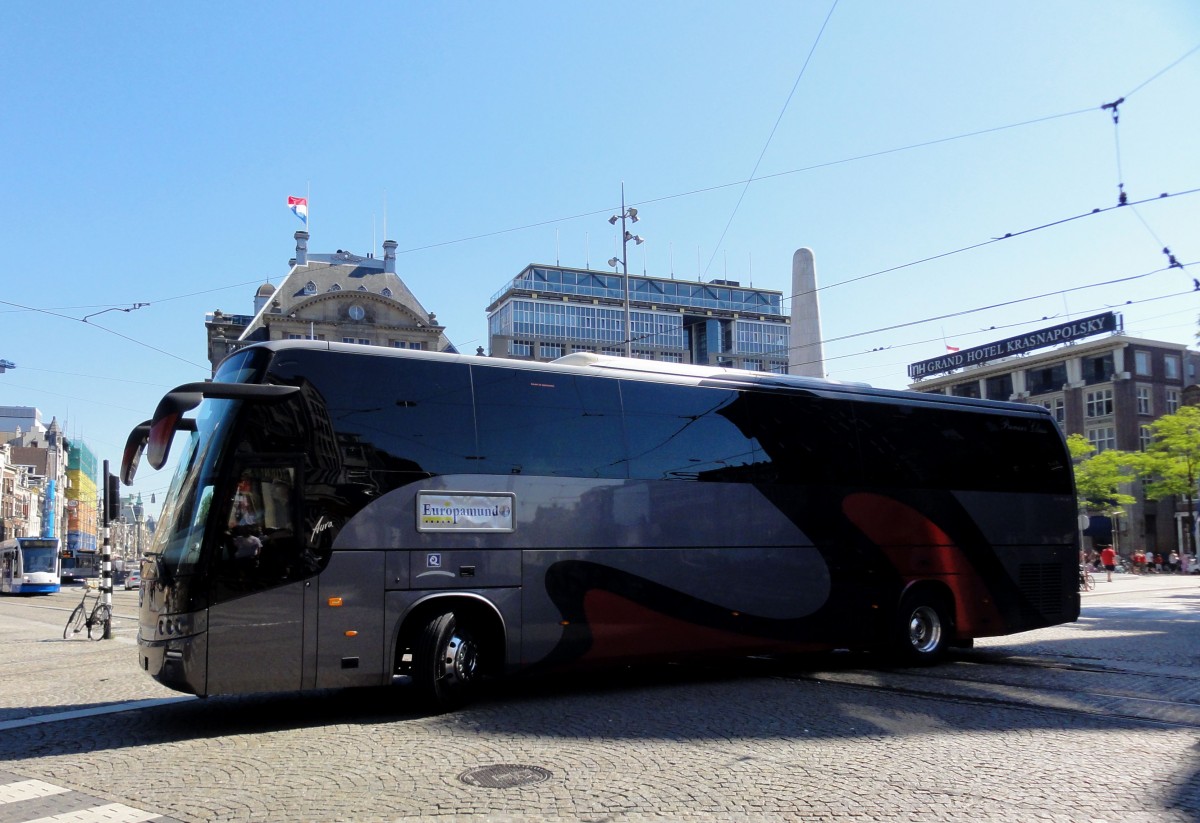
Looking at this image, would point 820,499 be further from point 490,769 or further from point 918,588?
point 490,769

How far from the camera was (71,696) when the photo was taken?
1115cm

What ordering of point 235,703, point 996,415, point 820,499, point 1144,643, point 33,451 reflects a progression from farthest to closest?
point 33,451 → point 1144,643 → point 996,415 → point 820,499 → point 235,703

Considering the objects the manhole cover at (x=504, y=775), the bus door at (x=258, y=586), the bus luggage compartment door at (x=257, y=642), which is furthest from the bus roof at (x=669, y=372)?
the manhole cover at (x=504, y=775)

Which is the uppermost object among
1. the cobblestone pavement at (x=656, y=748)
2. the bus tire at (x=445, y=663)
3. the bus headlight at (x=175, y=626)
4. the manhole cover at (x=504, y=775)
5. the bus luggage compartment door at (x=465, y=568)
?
the bus luggage compartment door at (x=465, y=568)

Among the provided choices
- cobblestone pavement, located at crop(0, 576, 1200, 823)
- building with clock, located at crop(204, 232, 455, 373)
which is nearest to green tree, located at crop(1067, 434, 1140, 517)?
building with clock, located at crop(204, 232, 455, 373)

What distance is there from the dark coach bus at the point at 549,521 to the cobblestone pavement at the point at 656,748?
660 millimetres

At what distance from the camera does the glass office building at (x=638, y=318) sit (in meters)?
93.1

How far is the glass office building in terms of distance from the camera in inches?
3664

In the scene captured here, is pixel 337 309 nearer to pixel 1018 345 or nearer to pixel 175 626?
pixel 1018 345

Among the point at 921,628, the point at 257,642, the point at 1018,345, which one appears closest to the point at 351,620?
the point at 257,642

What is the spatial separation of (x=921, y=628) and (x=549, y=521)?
20.1 ft

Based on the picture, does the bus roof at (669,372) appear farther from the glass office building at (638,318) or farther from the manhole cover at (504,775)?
the glass office building at (638,318)

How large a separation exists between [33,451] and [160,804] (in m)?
148

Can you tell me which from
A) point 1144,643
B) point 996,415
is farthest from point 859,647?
point 1144,643
